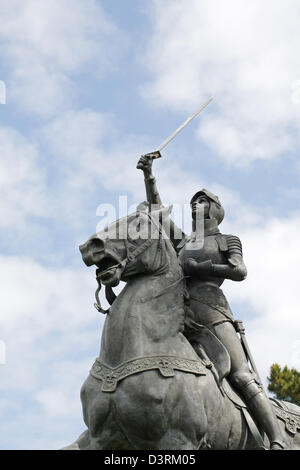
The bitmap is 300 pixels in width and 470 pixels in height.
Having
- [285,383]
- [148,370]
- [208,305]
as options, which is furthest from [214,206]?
[285,383]

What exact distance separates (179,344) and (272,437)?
1.52 meters

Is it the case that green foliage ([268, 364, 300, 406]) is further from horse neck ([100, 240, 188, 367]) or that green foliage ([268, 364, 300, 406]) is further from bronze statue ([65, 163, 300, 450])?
horse neck ([100, 240, 188, 367])

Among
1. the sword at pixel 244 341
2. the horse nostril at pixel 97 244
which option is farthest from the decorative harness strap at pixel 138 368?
the sword at pixel 244 341

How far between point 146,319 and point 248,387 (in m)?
1.54

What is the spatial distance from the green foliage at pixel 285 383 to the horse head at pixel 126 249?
12.6 m

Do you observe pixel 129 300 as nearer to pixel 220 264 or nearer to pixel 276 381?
pixel 220 264

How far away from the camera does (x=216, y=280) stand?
8.30 m

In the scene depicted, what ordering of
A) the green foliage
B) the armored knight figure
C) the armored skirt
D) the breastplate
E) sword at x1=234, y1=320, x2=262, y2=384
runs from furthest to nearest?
the green foliage, the breastplate, sword at x1=234, y1=320, x2=262, y2=384, the armored skirt, the armored knight figure

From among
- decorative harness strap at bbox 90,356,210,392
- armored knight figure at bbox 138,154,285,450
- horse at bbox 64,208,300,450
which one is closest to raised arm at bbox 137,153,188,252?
armored knight figure at bbox 138,154,285,450

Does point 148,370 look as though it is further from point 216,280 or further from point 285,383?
point 285,383

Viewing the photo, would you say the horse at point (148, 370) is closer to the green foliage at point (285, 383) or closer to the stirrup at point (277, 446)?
the stirrup at point (277, 446)

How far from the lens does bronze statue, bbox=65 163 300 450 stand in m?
6.54
